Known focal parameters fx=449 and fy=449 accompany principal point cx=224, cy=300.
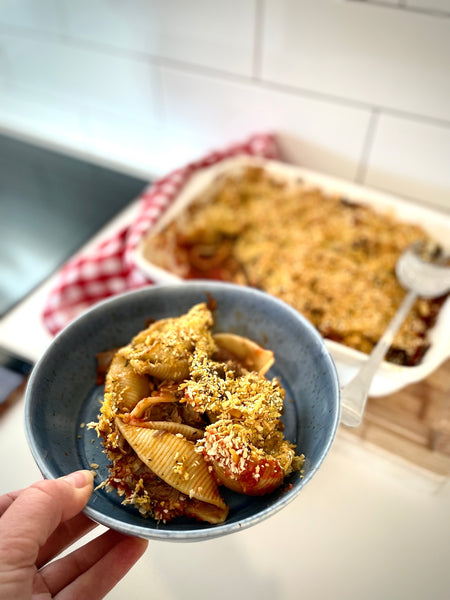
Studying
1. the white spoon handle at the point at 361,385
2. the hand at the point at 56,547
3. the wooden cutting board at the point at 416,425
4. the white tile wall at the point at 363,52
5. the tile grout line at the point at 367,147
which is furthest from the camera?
the tile grout line at the point at 367,147

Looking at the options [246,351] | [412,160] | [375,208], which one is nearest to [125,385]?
[246,351]

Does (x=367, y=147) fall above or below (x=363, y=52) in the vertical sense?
below

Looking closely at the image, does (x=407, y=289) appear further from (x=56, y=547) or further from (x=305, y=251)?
(x=56, y=547)

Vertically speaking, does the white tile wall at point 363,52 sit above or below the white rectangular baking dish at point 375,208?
above

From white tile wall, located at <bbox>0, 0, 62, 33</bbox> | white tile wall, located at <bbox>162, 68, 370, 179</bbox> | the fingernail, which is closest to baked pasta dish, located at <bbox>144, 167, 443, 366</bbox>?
white tile wall, located at <bbox>162, 68, 370, 179</bbox>

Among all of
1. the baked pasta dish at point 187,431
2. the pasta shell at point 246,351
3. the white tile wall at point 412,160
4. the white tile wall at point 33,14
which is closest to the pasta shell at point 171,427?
the baked pasta dish at point 187,431

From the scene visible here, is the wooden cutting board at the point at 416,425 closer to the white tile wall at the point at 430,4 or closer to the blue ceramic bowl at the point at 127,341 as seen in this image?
the blue ceramic bowl at the point at 127,341

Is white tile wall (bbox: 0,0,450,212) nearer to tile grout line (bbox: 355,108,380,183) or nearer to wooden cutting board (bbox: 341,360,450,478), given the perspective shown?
tile grout line (bbox: 355,108,380,183)
